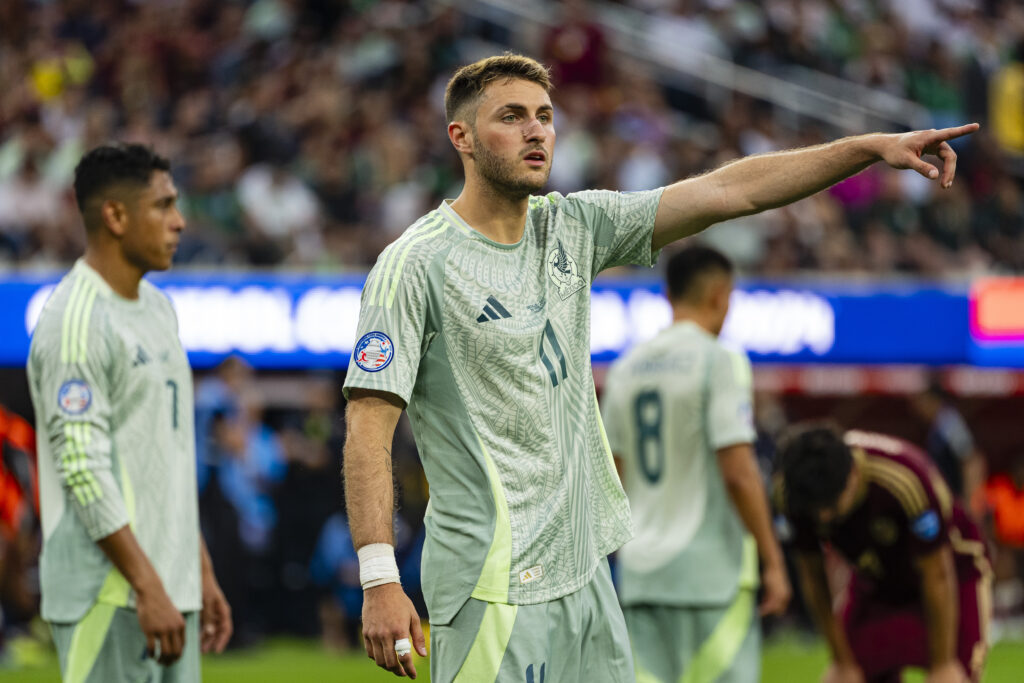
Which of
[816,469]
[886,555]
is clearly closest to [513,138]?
[816,469]

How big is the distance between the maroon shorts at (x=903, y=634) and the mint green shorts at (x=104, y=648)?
3249mm

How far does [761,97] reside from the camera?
1759 cm

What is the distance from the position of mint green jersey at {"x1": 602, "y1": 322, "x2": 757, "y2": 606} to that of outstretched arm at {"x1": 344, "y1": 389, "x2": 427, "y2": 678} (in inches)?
107

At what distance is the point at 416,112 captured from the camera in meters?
16.4

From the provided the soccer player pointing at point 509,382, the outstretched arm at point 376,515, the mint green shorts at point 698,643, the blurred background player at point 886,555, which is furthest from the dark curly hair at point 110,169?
the mint green shorts at point 698,643

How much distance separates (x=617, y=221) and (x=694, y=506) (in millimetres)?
2513

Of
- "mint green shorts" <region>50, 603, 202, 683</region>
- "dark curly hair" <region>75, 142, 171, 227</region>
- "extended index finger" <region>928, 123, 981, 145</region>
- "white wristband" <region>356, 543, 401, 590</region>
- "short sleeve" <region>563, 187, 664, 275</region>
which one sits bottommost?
"mint green shorts" <region>50, 603, 202, 683</region>

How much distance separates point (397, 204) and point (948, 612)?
32.0 feet

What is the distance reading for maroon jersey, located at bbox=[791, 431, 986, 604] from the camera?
19.8ft

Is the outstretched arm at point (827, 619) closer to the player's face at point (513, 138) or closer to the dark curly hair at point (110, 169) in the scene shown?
the player's face at point (513, 138)

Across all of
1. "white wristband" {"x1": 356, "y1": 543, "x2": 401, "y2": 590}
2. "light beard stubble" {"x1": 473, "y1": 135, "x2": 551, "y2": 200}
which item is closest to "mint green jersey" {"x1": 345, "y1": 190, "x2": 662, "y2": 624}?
"light beard stubble" {"x1": 473, "y1": 135, "x2": 551, "y2": 200}

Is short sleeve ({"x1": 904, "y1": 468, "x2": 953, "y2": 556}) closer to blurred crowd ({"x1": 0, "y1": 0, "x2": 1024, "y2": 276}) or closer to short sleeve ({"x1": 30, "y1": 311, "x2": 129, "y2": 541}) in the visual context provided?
short sleeve ({"x1": 30, "y1": 311, "x2": 129, "y2": 541})

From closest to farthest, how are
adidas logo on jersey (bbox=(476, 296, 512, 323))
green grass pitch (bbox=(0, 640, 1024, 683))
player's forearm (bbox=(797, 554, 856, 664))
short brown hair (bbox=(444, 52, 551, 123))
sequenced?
adidas logo on jersey (bbox=(476, 296, 512, 323)) < short brown hair (bbox=(444, 52, 551, 123)) < player's forearm (bbox=(797, 554, 856, 664)) < green grass pitch (bbox=(0, 640, 1024, 683))

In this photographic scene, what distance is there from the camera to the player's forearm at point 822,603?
633 centimetres
